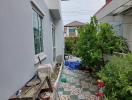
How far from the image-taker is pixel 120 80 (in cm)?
363

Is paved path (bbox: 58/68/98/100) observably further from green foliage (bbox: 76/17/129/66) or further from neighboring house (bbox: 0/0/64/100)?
neighboring house (bbox: 0/0/64/100)

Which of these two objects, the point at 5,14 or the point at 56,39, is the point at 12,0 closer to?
the point at 5,14

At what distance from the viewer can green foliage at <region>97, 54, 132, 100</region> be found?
3520 mm

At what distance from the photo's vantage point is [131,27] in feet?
32.5

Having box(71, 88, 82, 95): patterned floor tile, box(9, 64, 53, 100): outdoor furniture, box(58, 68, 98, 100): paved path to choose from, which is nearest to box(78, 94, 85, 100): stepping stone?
box(58, 68, 98, 100): paved path

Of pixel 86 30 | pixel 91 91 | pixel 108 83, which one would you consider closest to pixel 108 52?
pixel 86 30

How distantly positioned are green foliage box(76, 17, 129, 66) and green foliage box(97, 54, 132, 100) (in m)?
3.94

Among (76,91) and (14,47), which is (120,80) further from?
(76,91)

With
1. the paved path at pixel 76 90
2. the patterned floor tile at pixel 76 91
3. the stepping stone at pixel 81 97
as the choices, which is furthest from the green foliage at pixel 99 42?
the stepping stone at pixel 81 97

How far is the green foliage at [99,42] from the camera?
27.2 feet

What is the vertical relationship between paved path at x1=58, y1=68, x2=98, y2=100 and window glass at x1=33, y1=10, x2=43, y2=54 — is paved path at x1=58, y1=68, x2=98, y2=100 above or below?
below

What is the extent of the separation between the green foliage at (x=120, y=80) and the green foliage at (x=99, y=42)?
12.9ft

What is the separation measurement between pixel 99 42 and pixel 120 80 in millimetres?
4835

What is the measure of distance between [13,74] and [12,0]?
4.34 feet
